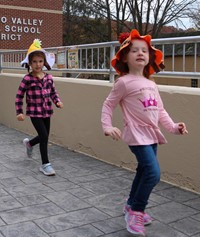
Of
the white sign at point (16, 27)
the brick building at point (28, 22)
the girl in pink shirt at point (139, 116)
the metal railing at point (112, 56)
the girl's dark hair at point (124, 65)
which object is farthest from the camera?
the brick building at point (28, 22)

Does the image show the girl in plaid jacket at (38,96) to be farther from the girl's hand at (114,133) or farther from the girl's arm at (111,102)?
the girl's hand at (114,133)

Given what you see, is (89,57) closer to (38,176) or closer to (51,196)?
(38,176)

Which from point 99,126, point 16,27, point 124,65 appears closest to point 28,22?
point 16,27

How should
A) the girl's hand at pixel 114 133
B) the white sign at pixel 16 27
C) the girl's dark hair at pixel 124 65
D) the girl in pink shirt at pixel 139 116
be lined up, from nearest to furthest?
the girl's hand at pixel 114 133 < the girl in pink shirt at pixel 139 116 < the girl's dark hair at pixel 124 65 < the white sign at pixel 16 27

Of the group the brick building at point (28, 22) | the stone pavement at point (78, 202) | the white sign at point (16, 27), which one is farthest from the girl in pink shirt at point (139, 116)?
the white sign at point (16, 27)

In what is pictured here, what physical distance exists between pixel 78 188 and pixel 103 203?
0.58 m

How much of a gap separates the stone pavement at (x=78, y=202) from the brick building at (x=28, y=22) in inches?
654

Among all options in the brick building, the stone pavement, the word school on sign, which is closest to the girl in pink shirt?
the stone pavement

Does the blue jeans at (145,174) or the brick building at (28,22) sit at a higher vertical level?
the brick building at (28,22)

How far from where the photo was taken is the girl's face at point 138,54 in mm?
3402

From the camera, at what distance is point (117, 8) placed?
1362 inches

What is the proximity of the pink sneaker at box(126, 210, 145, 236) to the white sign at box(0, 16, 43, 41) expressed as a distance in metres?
19.2

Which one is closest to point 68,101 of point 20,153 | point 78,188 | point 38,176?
point 20,153

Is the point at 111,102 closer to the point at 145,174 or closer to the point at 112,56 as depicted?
the point at 145,174
